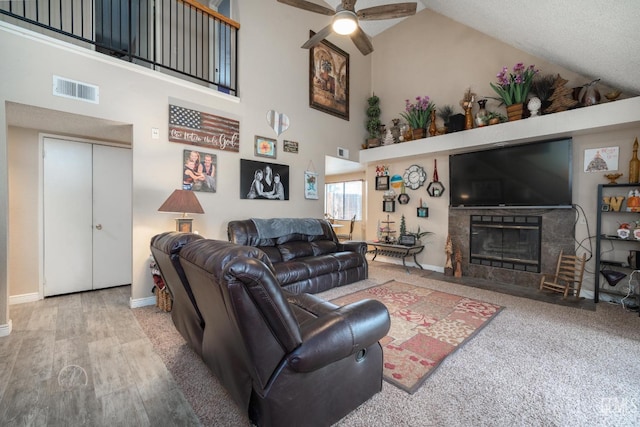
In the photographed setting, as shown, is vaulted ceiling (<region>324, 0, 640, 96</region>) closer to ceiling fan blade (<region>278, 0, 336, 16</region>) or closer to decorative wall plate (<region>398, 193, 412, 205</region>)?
ceiling fan blade (<region>278, 0, 336, 16</region>)

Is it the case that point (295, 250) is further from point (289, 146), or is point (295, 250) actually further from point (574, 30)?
point (574, 30)

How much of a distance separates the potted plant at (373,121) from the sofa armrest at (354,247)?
95.9 inches

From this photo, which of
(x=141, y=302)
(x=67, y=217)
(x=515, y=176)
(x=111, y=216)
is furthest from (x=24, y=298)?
(x=515, y=176)

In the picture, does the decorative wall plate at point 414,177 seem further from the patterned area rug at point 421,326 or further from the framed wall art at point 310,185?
the patterned area rug at point 421,326

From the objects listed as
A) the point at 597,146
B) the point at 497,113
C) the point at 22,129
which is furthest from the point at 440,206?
the point at 22,129

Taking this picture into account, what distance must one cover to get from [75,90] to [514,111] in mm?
5544

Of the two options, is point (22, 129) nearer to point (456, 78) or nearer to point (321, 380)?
point (321, 380)

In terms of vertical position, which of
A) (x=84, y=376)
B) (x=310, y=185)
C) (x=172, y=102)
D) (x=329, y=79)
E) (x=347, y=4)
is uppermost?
(x=329, y=79)

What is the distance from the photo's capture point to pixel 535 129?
373 cm

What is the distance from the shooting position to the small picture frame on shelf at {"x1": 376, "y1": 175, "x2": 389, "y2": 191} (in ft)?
19.0

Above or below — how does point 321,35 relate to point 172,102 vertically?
above

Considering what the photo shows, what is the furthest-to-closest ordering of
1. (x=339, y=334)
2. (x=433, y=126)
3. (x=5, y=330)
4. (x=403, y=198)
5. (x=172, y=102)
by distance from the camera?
1. (x=403, y=198)
2. (x=433, y=126)
3. (x=172, y=102)
4. (x=5, y=330)
5. (x=339, y=334)

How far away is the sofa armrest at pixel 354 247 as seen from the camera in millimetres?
4402

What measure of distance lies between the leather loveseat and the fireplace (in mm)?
2025
